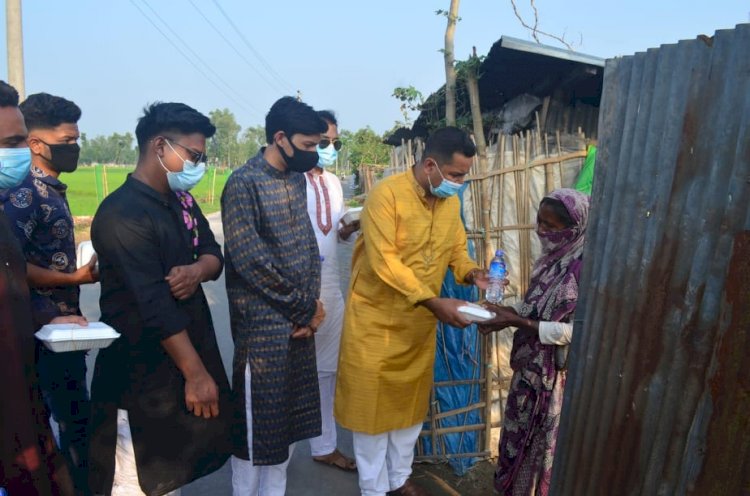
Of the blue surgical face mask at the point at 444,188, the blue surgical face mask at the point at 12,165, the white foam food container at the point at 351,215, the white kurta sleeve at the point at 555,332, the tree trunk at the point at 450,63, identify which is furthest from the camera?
the tree trunk at the point at 450,63

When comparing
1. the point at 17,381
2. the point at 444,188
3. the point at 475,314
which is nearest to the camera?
the point at 17,381

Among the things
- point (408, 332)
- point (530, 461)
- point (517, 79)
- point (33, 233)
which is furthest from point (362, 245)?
point (517, 79)

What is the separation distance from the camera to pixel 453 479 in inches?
138

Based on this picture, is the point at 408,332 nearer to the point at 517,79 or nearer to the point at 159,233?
the point at 159,233

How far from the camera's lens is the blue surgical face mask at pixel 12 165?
1.84m

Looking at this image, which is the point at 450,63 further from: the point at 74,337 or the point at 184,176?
the point at 74,337

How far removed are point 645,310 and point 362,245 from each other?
1.70 metres

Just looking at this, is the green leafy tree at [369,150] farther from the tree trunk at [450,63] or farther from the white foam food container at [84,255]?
the white foam food container at [84,255]

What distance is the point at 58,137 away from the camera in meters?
2.79

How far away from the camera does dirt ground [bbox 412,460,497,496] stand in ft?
11.0

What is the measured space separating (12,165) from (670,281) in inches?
81.2

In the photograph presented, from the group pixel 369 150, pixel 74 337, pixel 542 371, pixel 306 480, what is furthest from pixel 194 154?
pixel 369 150

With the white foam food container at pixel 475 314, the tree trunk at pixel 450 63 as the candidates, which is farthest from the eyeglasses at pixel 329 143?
the tree trunk at pixel 450 63

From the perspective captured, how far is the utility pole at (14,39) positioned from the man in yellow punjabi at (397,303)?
24.1 ft
